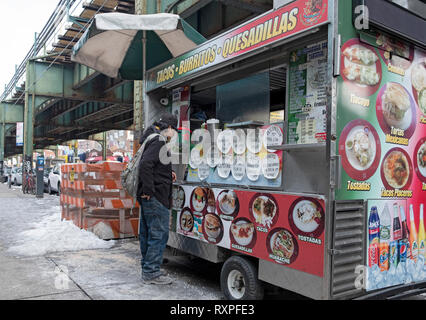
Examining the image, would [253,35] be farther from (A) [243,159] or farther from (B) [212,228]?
(B) [212,228]

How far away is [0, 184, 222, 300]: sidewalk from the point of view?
4273 mm

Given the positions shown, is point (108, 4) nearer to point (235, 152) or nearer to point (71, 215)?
point (71, 215)

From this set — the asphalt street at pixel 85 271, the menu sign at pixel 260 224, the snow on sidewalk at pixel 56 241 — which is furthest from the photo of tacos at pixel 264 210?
the snow on sidewalk at pixel 56 241

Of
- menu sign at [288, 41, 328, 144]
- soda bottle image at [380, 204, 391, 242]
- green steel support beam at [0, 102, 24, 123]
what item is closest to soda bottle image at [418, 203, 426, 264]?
soda bottle image at [380, 204, 391, 242]

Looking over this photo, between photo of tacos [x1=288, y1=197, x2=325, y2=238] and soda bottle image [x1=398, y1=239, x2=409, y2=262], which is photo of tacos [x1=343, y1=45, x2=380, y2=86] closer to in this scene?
photo of tacos [x1=288, y1=197, x2=325, y2=238]

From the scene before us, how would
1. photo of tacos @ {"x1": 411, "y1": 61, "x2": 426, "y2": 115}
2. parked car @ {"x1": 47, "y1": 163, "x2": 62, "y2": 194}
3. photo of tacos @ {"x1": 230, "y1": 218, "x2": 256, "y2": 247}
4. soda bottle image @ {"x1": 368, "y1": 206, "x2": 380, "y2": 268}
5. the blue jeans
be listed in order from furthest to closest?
parked car @ {"x1": 47, "y1": 163, "x2": 62, "y2": 194}
the blue jeans
photo of tacos @ {"x1": 230, "y1": 218, "x2": 256, "y2": 247}
photo of tacos @ {"x1": 411, "y1": 61, "x2": 426, "y2": 115}
soda bottle image @ {"x1": 368, "y1": 206, "x2": 380, "y2": 268}

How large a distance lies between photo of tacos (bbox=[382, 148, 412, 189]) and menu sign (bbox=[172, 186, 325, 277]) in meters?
0.82

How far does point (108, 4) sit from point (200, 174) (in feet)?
33.0

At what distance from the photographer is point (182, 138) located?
5.52 m

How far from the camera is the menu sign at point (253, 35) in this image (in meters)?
3.30

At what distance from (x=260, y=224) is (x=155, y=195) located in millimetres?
1351

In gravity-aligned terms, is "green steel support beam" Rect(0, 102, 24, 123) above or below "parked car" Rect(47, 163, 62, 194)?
above

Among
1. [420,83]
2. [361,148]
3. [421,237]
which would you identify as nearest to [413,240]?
[421,237]

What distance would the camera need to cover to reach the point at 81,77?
1822 centimetres
